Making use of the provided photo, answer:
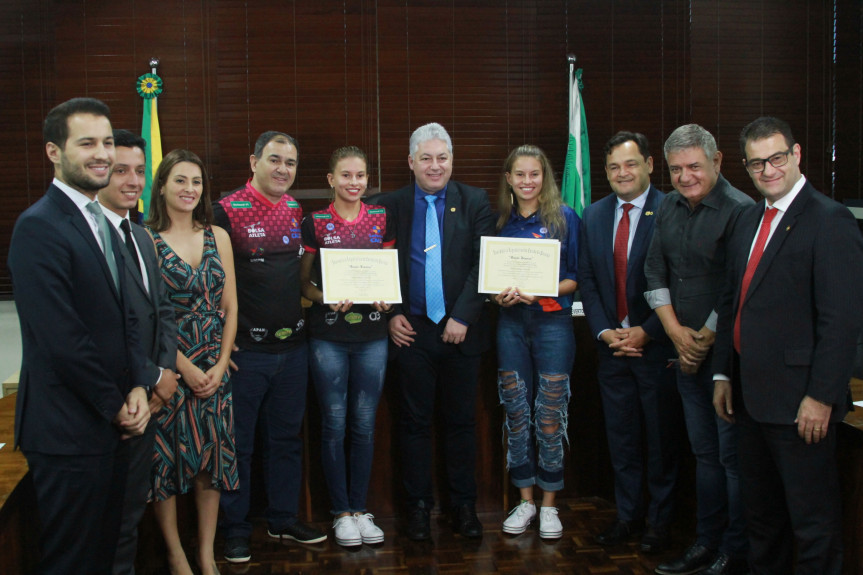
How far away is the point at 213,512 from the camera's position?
2539 mm

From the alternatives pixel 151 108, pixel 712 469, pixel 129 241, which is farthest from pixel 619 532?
pixel 151 108

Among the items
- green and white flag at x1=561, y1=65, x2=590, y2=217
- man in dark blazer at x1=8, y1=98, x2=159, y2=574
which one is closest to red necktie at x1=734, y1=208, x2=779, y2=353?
man in dark blazer at x1=8, y1=98, x2=159, y2=574

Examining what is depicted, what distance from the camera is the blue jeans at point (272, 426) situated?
2.70 m

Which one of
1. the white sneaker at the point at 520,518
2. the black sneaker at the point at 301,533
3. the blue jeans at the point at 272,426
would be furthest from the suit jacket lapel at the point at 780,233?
the black sneaker at the point at 301,533

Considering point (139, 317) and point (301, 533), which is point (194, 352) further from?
point (301, 533)

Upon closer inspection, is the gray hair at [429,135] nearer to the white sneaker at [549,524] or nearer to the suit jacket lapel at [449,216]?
the suit jacket lapel at [449,216]

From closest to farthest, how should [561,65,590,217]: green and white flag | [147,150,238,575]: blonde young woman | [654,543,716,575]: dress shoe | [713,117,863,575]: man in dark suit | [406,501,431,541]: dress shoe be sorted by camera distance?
[713,117,863,575]: man in dark suit
[147,150,238,575]: blonde young woman
[654,543,716,575]: dress shoe
[406,501,431,541]: dress shoe
[561,65,590,217]: green and white flag

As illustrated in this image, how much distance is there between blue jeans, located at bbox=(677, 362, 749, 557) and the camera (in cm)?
249

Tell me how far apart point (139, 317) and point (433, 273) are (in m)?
1.20

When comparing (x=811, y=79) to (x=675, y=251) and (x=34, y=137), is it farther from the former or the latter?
(x=34, y=137)

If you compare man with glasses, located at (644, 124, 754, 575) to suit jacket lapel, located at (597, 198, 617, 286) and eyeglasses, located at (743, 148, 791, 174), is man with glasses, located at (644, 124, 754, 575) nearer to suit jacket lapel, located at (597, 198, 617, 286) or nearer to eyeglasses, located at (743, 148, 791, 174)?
suit jacket lapel, located at (597, 198, 617, 286)

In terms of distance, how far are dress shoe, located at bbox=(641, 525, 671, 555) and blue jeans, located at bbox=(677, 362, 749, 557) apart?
0.56ft

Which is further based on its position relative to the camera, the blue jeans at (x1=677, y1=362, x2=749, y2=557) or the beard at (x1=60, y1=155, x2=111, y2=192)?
the blue jeans at (x1=677, y1=362, x2=749, y2=557)

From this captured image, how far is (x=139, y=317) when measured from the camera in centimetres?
202
